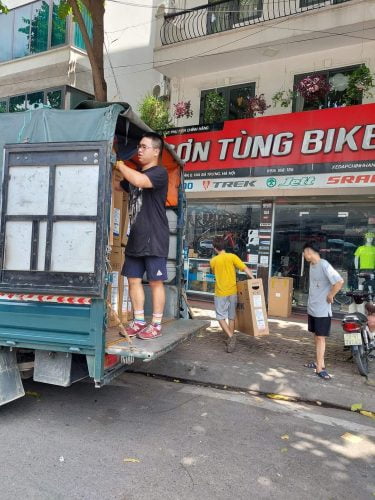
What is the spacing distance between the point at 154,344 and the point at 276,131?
22.4ft

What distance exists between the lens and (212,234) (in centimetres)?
1138

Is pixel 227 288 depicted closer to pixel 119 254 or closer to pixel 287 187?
pixel 119 254

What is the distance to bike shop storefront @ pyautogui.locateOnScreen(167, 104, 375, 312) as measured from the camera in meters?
8.72

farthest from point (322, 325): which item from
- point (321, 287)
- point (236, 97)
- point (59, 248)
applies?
point (236, 97)

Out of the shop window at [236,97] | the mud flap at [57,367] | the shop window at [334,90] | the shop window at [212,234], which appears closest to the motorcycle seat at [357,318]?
the mud flap at [57,367]

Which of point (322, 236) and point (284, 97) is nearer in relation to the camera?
point (322, 236)

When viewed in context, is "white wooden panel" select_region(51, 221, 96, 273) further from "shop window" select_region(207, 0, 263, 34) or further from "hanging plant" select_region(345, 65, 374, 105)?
"shop window" select_region(207, 0, 263, 34)

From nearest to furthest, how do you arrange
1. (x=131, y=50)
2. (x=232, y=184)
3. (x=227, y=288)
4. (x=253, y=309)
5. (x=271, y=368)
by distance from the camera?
1. (x=271, y=368)
2. (x=253, y=309)
3. (x=227, y=288)
4. (x=232, y=184)
5. (x=131, y=50)

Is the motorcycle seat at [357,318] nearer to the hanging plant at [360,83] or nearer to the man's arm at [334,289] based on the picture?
the man's arm at [334,289]

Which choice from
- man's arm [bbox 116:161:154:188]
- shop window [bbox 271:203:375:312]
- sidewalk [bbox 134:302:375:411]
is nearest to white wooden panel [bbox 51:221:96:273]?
man's arm [bbox 116:161:154:188]

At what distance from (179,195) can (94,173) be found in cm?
263

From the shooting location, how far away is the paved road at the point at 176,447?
3.03m

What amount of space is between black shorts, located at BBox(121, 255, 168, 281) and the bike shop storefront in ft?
18.8

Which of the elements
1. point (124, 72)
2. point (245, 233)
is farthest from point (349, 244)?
point (124, 72)
